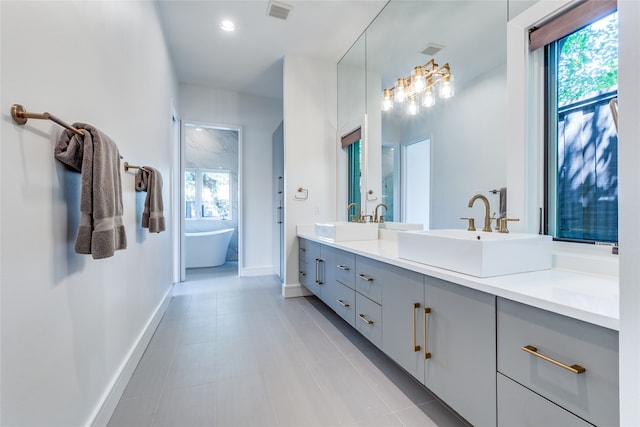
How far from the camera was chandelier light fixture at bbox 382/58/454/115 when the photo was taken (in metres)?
1.92

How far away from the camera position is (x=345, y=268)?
219cm

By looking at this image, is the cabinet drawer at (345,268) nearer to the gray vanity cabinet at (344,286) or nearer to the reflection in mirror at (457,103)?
the gray vanity cabinet at (344,286)

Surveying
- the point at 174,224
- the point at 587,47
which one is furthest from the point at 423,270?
the point at 174,224

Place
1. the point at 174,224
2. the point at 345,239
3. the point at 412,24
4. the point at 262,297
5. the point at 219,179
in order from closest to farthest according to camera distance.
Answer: the point at 412,24
the point at 345,239
the point at 262,297
the point at 174,224
the point at 219,179

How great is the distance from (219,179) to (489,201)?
538 cm

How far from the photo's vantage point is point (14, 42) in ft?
2.60

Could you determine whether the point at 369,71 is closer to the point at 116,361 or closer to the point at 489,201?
the point at 489,201

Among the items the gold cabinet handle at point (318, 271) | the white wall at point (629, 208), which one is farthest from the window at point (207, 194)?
the white wall at point (629, 208)

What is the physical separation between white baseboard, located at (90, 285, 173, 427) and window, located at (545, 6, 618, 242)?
2.23 metres

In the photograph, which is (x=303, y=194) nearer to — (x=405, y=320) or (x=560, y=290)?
(x=405, y=320)

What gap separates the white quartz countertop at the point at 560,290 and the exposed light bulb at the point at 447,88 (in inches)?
47.4

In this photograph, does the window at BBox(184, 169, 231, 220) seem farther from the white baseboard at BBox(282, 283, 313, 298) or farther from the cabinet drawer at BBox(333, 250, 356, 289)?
the cabinet drawer at BBox(333, 250, 356, 289)

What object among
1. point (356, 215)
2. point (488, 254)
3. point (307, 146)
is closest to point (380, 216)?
point (356, 215)

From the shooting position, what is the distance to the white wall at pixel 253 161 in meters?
4.32
